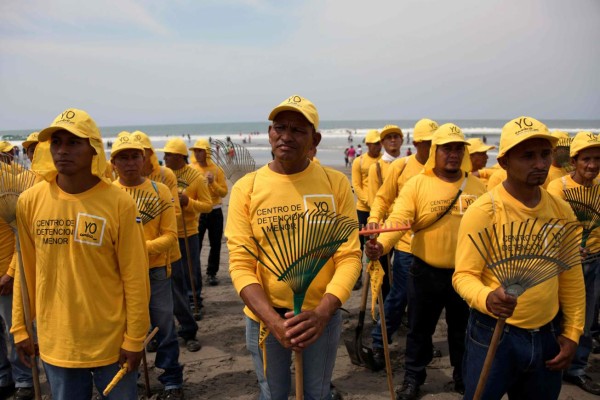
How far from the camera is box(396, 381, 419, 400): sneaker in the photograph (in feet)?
12.3

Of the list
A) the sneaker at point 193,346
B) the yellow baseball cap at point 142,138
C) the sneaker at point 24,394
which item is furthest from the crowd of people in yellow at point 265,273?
the sneaker at point 193,346

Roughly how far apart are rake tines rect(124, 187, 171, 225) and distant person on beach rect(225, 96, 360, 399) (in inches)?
63.4

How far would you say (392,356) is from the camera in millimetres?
4609

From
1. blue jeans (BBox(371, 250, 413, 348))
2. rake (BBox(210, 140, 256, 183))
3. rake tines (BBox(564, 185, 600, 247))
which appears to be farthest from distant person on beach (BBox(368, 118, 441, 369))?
rake (BBox(210, 140, 256, 183))

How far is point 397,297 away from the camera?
4461 mm

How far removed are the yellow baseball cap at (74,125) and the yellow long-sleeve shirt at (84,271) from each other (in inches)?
11.0

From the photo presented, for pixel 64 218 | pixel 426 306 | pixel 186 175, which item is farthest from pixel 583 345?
pixel 186 175

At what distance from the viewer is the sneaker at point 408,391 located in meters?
3.75

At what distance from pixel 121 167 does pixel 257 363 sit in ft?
7.29

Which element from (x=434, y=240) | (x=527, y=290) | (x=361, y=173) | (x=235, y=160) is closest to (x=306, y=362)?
(x=527, y=290)

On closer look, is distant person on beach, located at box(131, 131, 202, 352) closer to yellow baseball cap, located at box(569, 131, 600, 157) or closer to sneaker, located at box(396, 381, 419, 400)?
sneaker, located at box(396, 381, 419, 400)

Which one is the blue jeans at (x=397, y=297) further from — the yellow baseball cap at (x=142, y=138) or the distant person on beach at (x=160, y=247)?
the yellow baseball cap at (x=142, y=138)

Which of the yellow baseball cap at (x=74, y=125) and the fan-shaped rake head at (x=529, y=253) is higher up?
the yellow baseball cap at (x=74, y=125)

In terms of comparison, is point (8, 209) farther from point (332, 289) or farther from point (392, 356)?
point (392, 356)
